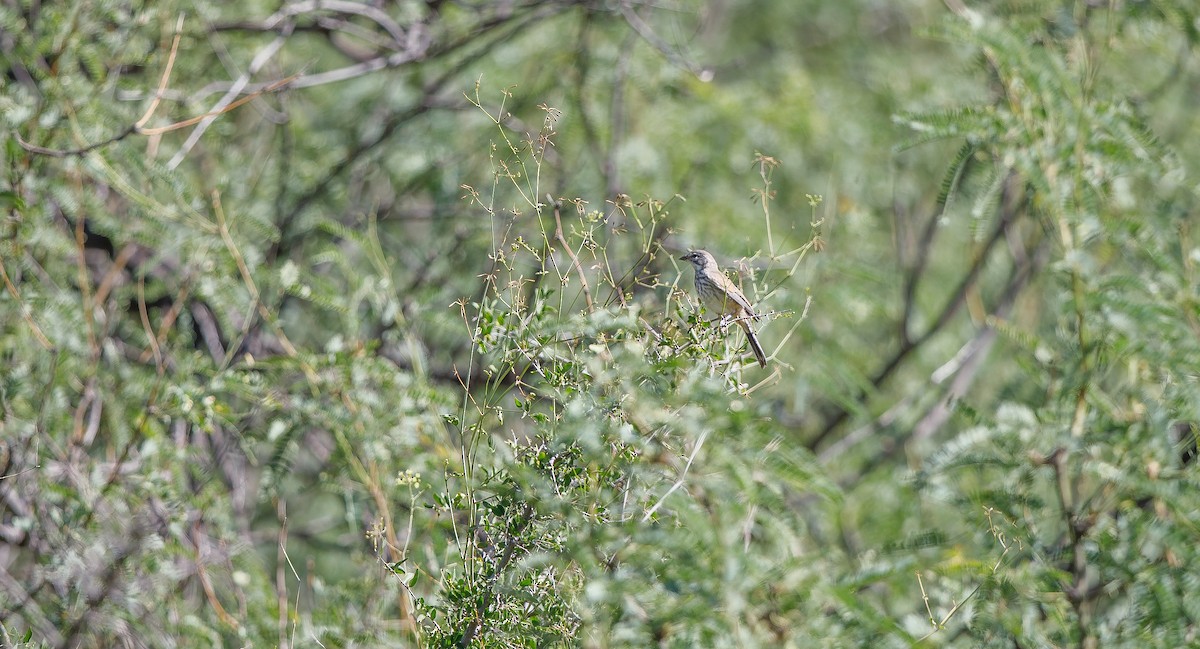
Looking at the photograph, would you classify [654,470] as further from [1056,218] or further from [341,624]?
[1056,218]

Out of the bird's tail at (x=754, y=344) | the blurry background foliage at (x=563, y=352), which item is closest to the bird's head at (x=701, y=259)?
the blurry background foliage at (x=563, y=352)

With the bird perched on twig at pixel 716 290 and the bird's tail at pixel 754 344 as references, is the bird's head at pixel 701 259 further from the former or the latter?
the bird's tail at pixel 754 344

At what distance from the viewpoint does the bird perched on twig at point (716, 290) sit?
3.72 meters

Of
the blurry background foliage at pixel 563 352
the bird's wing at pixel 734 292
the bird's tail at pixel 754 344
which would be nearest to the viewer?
the blurry background foliage at pixel 563 352

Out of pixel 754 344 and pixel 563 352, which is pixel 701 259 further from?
pixel 563 352

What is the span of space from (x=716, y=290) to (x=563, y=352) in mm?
1281

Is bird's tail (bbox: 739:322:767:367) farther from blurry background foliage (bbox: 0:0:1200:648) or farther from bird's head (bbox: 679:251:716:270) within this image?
bird's head (bbox: 679:251:716:270)

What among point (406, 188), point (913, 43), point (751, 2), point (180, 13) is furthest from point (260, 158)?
point (913, 43)

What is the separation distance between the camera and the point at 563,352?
322 centimetres

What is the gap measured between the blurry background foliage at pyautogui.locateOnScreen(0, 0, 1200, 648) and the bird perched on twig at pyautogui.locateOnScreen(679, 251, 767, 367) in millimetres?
143

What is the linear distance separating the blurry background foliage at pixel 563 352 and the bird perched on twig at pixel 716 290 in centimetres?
14

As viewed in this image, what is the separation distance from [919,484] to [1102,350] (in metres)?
0.83

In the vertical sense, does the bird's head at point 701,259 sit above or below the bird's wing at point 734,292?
below

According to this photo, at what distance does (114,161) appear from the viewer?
16.0 ft
